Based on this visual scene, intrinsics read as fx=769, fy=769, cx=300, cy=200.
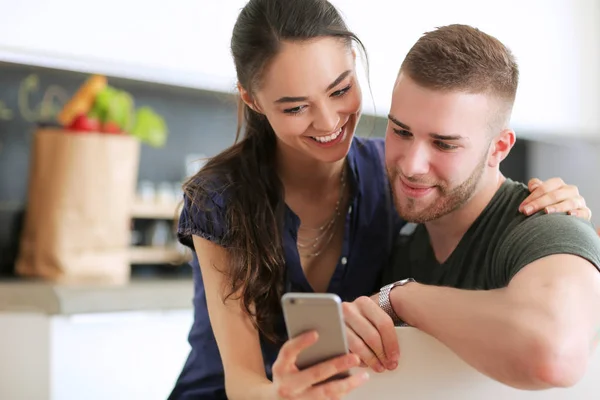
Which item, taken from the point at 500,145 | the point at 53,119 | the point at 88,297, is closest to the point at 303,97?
the point at 500,145

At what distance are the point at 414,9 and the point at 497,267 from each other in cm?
187

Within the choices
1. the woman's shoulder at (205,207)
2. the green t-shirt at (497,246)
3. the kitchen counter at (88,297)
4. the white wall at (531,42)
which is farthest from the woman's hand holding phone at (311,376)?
the white wall at (531,42)

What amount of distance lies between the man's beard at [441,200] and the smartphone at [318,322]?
0.42m

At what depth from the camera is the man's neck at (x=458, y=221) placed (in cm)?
124

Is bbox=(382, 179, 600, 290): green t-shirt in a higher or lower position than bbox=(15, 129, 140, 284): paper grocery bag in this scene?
higher

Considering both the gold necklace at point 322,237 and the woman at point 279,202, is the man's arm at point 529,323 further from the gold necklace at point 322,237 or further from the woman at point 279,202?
the gold necklace at point 322,237

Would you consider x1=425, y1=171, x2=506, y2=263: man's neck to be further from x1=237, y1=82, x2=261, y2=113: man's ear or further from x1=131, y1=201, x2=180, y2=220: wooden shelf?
x1=131, y1=201, x2=180, y2=220: wooden shelf

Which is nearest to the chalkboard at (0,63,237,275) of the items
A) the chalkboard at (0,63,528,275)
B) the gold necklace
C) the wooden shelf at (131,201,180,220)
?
the chalkboard at (0,63,528,275)

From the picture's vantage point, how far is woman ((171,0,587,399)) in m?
1.20

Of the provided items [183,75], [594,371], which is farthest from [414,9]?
[594,371]

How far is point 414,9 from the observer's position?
280 cm

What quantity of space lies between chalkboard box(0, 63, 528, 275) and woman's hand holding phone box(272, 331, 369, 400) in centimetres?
126

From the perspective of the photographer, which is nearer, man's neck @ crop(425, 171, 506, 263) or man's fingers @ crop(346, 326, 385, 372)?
man's fingers @ crop(346, 326, 385, 372)

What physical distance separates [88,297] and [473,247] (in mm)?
1117
